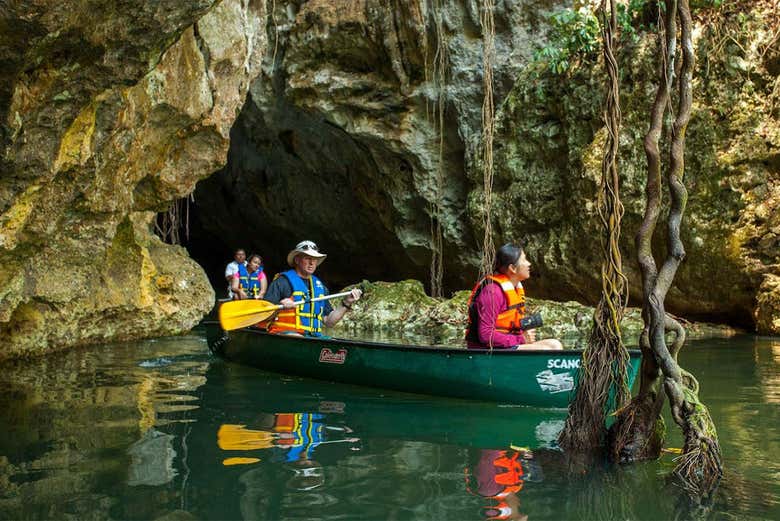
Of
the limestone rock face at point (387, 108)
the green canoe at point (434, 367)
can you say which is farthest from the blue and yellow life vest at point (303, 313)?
the limestone rock face at point (387, 108)

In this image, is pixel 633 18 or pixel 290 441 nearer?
pixel 290 441

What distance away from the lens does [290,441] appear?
4785 mm

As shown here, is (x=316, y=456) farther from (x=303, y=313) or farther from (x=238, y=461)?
(x=303, y=313)

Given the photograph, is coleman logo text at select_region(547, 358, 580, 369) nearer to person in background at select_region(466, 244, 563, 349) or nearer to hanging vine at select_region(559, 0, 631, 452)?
person in background at select_region(466, 244, 563, 349)

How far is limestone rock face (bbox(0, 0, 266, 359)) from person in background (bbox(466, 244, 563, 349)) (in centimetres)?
286

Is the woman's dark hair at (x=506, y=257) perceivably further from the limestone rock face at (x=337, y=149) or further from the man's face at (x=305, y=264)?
the limestone rock face at (x=337, y=149)

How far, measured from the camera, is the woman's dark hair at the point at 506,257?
19.5 ft

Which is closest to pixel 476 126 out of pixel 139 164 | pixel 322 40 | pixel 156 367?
pixel 322 40

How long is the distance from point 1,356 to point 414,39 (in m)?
9.68

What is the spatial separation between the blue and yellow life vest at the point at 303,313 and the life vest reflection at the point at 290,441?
2305 mm

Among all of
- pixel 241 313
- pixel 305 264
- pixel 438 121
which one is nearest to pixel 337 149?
pixel 438 121

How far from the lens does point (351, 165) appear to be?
59.1ft

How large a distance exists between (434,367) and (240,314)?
2.69m

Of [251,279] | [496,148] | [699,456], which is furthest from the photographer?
[496,148]
